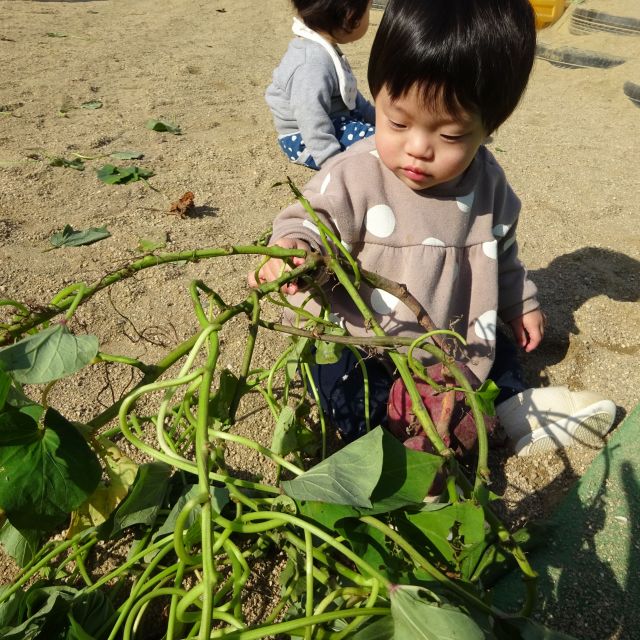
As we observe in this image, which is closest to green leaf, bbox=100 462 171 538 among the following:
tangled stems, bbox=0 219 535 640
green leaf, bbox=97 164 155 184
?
tangled stems, bbox=0 219 535 640

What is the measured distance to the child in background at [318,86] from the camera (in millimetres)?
2359

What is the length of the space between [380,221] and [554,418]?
0.51 meters

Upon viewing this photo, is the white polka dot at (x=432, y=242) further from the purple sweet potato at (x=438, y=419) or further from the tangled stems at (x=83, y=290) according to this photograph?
the tangled stems at (x=83, y=290)

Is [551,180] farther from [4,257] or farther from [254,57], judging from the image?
[254,57]

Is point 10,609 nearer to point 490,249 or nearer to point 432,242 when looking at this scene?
point 432,242

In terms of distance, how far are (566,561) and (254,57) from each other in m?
3.76

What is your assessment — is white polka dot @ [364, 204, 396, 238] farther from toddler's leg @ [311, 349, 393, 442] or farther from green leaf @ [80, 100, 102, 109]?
green leaf @ [80, 100, 102, 109]

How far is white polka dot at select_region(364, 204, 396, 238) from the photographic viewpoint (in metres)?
1.18

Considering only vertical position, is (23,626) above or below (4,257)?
above

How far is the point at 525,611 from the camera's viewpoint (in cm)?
68

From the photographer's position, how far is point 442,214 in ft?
3.98

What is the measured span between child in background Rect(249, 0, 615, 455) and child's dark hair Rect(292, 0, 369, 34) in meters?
1.37

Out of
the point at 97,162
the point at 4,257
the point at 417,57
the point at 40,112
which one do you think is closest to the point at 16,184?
the point at 97,162

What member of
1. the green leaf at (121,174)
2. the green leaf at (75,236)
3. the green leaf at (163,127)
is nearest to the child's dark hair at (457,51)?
the green leaf at (75,236)
